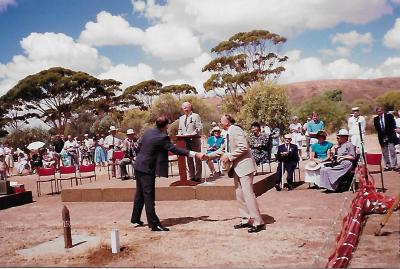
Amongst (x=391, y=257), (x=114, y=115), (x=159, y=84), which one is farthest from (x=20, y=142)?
(x=391, y=257)

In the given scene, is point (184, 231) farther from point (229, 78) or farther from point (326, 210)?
point (229, 78)

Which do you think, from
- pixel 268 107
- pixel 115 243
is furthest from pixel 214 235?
pixel 268 107

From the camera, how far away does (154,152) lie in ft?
23.4

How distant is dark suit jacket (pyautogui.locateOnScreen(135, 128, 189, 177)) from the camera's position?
7.08 meters

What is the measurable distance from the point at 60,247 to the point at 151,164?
1.83m

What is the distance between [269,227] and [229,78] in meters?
39.6

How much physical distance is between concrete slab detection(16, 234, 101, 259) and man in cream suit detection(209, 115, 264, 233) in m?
2.21

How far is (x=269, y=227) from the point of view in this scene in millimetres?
6762

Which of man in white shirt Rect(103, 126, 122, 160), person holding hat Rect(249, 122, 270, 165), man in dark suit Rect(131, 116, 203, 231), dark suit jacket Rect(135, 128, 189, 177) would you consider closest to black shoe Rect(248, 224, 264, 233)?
man in dark suit Rect(131, 116, 203, 231)

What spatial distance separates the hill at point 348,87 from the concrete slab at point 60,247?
108m

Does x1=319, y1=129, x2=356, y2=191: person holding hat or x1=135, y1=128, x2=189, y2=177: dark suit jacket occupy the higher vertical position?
x1=135, y1=128, x2=189, y2=177: dark suit jacket

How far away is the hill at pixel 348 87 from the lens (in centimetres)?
11369

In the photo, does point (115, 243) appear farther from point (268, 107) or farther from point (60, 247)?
point (268, 107)

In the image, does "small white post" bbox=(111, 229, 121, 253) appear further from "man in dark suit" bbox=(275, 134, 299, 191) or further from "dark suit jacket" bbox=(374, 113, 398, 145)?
"dark suit jacket" bbox=(374, 113, 398, 145)
